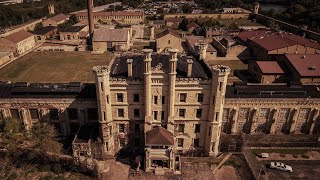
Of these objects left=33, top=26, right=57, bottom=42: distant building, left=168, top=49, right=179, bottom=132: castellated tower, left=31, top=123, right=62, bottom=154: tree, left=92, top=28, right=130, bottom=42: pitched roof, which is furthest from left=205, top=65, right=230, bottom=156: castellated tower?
left=33, top=26, right=57, bottom=42: distant building

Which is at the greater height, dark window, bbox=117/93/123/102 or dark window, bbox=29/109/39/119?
dark window, bbox=117/93/123/102

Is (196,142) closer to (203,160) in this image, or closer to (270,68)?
(203,160)

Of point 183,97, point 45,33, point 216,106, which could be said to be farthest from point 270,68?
point 45,33

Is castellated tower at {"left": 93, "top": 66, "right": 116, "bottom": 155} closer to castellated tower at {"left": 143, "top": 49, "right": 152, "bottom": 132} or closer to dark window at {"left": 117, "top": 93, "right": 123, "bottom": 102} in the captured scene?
dark window at {"left": 117, "top": 93, "right": 123, "bottom": 102}

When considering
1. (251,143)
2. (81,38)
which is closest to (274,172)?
(251,143)

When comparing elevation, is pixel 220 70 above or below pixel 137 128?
above

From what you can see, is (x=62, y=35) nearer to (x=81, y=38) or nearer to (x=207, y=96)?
(x=81, y=38)

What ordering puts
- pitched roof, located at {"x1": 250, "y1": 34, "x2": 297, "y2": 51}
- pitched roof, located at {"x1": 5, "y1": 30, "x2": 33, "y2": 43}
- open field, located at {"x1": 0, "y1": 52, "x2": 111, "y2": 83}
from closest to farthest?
open field, located at {"x1": 0, "y1": 52, "x2": 111, "y2": 83} → pitched roof, located at {"x1": 250, "y1": 34, "x2": 297, "y2": 51} → pitched roof, located at {"x1": 5, "y1": 30, "x2": 33, "y2": 43}
